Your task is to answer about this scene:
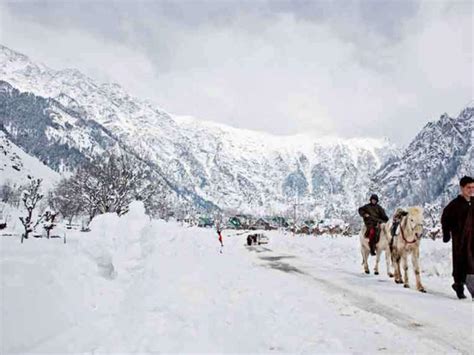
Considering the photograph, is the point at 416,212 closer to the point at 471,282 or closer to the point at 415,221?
the point at 415,221

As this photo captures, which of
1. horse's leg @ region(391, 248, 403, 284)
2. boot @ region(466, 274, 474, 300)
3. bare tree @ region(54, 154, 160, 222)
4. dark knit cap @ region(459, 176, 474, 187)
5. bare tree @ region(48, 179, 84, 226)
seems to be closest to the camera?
boot @ region(466, 274, 474, 300)

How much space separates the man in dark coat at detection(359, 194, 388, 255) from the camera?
14195mm

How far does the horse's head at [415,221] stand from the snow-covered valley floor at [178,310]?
147cm

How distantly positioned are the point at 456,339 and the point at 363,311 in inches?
72.6

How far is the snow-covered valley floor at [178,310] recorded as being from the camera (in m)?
5.29

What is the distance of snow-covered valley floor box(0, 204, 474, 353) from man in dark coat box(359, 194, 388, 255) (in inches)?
138

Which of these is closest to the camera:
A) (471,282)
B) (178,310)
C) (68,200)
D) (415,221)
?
(178,310)

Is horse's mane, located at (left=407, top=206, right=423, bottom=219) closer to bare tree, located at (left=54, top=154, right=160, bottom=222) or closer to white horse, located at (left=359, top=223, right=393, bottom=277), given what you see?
white horse, located at (left=359, top=223, right=393, bottom=277)

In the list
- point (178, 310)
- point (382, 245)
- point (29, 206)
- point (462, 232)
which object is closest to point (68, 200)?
point (29, 206)

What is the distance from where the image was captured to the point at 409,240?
1106cm

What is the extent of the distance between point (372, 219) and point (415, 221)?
11.3 feet

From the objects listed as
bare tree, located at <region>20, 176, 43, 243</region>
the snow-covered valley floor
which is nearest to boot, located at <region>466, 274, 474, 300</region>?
the snow-covered valley floor

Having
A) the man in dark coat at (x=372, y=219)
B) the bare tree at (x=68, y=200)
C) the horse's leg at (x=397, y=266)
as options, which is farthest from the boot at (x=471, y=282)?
the bare tree at (x=68, y=200)

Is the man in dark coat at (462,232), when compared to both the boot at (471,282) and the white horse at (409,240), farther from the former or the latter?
the white horse at (409,240)
